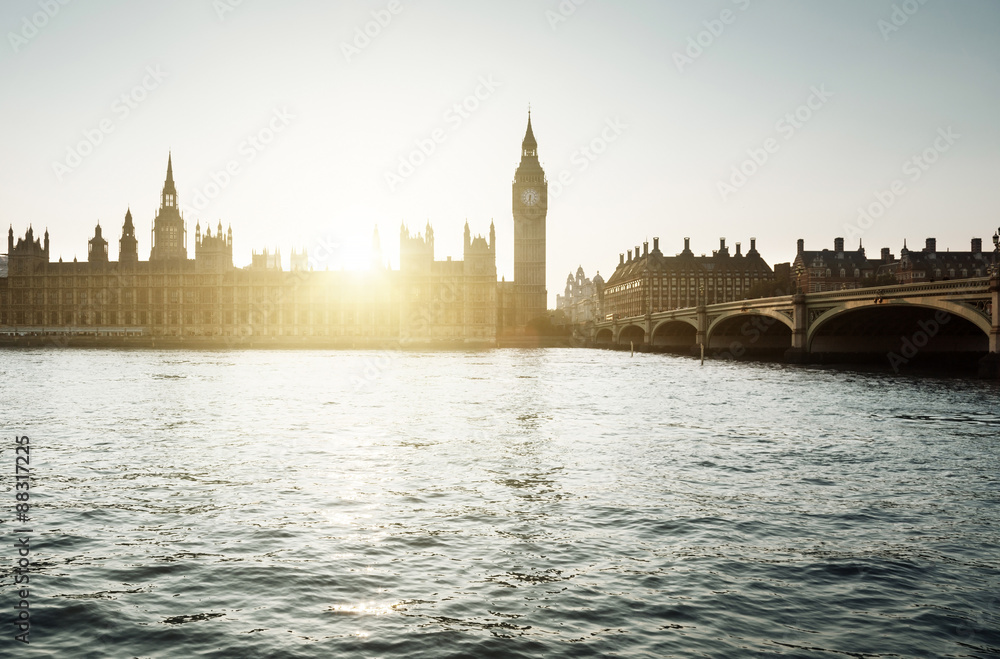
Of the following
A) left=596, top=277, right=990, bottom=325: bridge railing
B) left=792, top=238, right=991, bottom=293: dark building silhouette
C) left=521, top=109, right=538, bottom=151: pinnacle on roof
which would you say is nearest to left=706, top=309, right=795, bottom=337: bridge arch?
left=596, top=277, right=990, bottom=325: bridge railing

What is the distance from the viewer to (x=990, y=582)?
933cm

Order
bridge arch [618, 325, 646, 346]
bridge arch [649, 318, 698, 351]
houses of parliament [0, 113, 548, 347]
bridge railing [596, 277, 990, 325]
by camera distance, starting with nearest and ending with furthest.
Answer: bridge railing [596, 277, 990, 325], bridge arch [649, 318, 698, 351], bridge arch [618, 325, 646, 346], houses of parliament [0, 113, 548, 347]

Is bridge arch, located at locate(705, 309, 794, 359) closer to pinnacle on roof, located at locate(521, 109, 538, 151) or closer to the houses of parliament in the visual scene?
the houses of parliament

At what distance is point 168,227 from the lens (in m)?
175

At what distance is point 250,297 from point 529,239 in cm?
6606

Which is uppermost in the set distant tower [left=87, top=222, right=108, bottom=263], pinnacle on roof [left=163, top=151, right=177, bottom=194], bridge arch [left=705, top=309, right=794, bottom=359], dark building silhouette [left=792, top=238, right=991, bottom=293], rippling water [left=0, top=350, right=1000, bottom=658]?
pinnacle on roof [left=163, top=151, right=177, bottom=194]

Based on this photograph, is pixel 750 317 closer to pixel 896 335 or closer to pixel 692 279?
pixel 896 335

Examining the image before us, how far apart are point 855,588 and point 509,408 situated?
21782 millimetres

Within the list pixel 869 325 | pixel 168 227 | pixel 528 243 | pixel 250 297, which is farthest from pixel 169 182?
pixel 869 325

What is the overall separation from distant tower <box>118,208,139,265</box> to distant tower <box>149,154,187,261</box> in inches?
205

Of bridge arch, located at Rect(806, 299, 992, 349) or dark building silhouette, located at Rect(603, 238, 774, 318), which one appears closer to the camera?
bridge arch, located at Rect(806, 299, 992, 349)

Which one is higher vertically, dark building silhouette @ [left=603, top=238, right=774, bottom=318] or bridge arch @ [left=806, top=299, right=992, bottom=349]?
dark building silhouette @ [left=603, top=238, right=774, bottom=318]

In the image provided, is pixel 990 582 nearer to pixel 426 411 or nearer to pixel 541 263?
pixel 426 411

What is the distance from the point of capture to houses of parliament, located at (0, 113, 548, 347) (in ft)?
474
